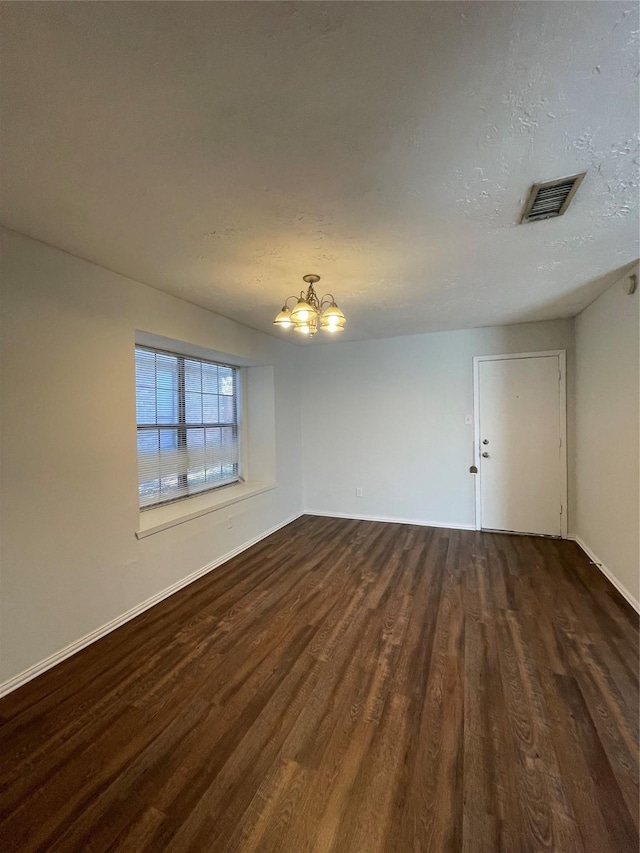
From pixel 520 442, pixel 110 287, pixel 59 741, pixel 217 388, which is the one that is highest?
pixel 110 287

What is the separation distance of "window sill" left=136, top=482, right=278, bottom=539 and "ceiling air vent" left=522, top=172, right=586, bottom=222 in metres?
3.15

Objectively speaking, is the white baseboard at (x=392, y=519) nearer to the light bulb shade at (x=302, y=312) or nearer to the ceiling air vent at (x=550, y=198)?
the light bulb shade at (x=302, y=312)

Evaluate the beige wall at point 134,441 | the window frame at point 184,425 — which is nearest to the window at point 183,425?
the window frame at point 184,425

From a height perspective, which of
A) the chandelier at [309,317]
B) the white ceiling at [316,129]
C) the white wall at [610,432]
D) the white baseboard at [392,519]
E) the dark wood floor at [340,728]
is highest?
the white ceiling at [316,129]

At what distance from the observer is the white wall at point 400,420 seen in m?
4.19

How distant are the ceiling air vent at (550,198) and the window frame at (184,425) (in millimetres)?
2883

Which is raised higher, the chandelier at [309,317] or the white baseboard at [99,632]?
the chandelier at [309,317]

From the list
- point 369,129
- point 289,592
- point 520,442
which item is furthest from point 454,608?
point 369,129

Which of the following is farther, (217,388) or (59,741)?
(217,388)

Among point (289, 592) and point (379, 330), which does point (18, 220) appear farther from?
point (379, 330)

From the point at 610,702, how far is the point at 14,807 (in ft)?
8.51

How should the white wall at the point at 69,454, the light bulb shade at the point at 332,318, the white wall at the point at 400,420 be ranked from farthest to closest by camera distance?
the white wall at the point at 400,420, the light bulb shade at the point at 332,318, the white wall at the point at 69,454

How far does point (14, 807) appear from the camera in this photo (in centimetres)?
126

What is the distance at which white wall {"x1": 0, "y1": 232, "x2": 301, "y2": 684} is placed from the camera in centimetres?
185
